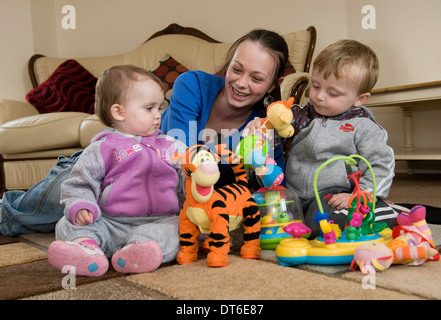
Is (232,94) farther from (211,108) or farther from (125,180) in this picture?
(125,180)

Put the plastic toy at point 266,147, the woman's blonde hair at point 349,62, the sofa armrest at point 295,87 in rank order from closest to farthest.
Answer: the plastic toy at point 266,147, the woman's blonde hair at point 349,62, the sofa armrest at point 295,87

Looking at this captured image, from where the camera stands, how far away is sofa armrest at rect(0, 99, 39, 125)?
2.49 metres

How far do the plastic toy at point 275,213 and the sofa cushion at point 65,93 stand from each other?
6.63 feet

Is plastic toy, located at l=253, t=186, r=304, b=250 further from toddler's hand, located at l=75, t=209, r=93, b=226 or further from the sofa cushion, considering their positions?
the sofa cushion

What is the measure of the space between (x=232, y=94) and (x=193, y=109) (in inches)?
5.6

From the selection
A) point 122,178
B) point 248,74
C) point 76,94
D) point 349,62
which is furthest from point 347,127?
point 76,94

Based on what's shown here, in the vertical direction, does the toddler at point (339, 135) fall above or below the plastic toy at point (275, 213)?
above

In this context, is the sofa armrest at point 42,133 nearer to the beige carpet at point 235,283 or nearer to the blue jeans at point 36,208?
the blue jeans at point 36,208

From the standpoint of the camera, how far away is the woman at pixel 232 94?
48.1 inches

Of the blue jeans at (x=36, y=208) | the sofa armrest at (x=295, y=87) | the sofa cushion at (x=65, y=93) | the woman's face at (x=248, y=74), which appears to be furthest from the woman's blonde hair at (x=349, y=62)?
the sofa cushion at (x=65, y=93)

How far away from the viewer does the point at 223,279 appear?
2.41 ft

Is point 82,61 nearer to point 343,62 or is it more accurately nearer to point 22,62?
point 22,62

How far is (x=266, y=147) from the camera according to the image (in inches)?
36.1
